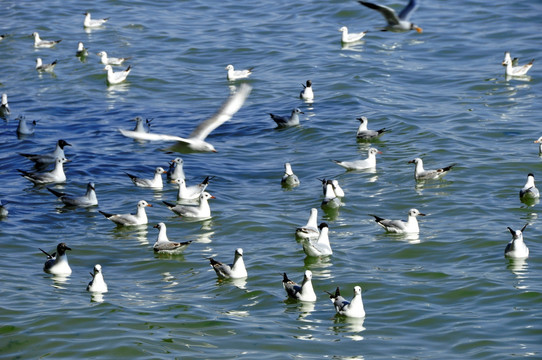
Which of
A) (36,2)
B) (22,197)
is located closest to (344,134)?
(22,197)

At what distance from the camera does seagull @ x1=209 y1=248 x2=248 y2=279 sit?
16688mm

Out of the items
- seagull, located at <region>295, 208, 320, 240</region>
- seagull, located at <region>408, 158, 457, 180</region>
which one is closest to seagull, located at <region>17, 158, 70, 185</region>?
seagull, located at <region>295, 208, 320, 240</region>

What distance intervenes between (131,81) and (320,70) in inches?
261

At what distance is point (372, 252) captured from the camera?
18.2 meters

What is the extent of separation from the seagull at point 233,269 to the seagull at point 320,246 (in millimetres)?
1469

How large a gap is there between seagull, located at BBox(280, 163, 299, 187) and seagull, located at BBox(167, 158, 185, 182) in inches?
96.6

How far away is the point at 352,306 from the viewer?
14852mm

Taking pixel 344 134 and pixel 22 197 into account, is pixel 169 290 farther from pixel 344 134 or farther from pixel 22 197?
pixel 344 134

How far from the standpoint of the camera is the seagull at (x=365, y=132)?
A: 993 inches

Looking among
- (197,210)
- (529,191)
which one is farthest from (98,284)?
(529,191)

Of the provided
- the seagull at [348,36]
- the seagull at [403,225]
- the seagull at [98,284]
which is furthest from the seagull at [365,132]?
the seagull at [98,284]

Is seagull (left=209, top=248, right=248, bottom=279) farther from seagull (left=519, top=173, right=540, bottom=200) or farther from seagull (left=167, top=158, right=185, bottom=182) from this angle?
seagull (left=519, top=173, right=540, bottom=200)

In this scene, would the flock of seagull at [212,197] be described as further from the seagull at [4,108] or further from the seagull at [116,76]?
the seagull at [116,76]

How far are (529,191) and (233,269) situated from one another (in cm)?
728
